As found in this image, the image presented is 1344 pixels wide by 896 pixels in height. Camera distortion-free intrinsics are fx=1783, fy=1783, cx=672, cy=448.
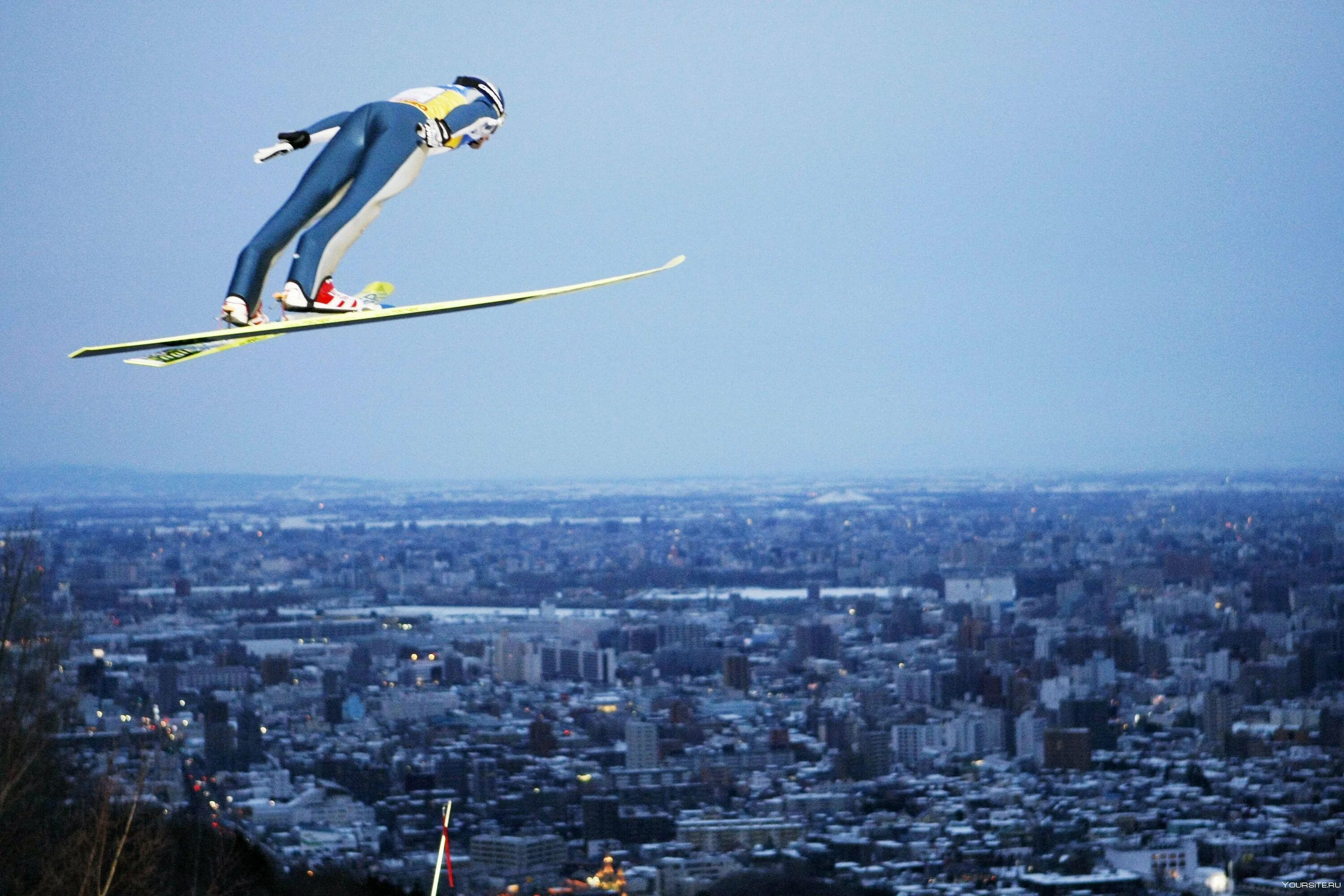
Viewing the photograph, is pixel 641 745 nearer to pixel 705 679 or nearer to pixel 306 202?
pixel 705 679

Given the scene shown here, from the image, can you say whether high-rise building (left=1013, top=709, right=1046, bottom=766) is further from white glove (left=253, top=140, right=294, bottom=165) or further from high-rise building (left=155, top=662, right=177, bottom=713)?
white glove (left=253, top=140, right=294, bottom=165)

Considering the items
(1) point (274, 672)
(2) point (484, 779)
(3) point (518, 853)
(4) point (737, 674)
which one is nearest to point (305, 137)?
(3) point (518, 853)

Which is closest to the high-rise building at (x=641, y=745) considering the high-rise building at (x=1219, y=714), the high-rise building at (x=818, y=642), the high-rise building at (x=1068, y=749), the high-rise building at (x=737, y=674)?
the high-rise building at (x=737, y=674)

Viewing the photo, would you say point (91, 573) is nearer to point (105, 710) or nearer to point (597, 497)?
point (105, 710)


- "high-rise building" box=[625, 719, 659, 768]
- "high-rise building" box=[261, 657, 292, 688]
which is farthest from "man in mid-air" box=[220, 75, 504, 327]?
"high-rise building" box=[261, 657, 292, 688]

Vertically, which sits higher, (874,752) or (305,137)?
(305,137)

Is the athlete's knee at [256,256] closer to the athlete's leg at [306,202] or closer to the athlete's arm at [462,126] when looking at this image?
the athlete's leg at [306,202]
